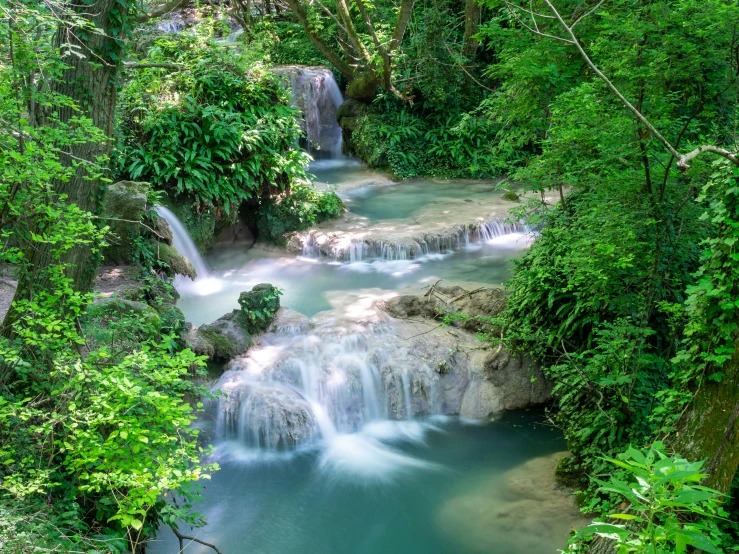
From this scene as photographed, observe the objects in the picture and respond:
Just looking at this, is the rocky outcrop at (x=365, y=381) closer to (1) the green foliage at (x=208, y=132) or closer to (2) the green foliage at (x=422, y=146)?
(1) the green foliage at (x=208, y=132)

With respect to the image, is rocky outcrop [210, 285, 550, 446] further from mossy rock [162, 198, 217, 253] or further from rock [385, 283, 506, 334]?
mossy rock [162, 198, 217, 253]

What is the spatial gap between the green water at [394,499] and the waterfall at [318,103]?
1220 centimetres

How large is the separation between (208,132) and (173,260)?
2917 mm

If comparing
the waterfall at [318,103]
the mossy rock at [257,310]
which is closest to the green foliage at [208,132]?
the mossy rock at [257,310]

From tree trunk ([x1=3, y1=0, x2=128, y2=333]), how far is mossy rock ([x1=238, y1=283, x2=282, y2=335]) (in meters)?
3.00

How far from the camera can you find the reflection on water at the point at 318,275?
10.3 m

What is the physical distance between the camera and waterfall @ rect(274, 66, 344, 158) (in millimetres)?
18312

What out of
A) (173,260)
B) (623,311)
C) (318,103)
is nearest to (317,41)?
(318,103)

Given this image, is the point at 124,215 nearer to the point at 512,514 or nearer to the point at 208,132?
the point at 208,132

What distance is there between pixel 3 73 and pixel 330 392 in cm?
495

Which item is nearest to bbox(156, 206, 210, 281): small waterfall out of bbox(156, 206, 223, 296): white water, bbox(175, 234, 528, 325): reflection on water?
bbox(156, 206, 223, 296): white water

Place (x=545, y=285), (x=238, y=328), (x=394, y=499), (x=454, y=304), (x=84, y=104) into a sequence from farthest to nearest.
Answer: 1. (x=454, y=304)
2. (x=238, y=328)
3. (x=545, y=285)
4. (x=394, y=499)
5. (x=84, y=104)

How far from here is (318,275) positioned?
11469mm

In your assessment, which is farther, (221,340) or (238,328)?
(238,328)
